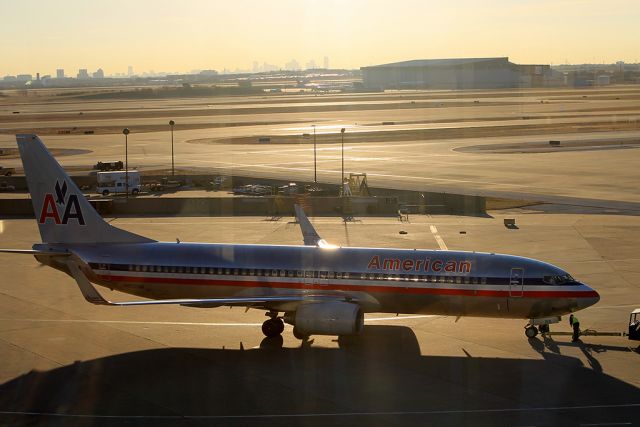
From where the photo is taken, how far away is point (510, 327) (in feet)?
131

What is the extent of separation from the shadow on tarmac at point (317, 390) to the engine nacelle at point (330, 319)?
3.52ft

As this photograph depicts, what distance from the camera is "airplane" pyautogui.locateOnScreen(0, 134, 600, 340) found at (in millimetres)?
35844

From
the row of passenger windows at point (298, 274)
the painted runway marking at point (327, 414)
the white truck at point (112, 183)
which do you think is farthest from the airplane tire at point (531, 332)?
the white truck at point (112, 183)

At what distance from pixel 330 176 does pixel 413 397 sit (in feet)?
244

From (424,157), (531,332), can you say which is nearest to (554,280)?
(531,332)

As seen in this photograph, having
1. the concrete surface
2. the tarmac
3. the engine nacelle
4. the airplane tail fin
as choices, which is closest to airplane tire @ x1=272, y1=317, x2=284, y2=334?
the tarmac

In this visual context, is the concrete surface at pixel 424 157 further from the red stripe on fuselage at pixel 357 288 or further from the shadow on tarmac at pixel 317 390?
the shadow on tarmac at pixel 317 390

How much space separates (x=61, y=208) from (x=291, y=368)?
13.4 meters

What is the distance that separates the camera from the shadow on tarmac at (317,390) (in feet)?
93.6

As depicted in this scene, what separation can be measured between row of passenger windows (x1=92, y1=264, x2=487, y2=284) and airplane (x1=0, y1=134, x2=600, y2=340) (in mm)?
43

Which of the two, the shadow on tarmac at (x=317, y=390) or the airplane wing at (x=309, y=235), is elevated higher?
the airplane wing at (x=309, y=235)

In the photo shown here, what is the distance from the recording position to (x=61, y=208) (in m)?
39.3

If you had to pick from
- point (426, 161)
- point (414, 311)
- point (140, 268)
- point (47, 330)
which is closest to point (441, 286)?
point (414, 311)

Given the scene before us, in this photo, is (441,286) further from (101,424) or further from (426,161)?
(426,161)
